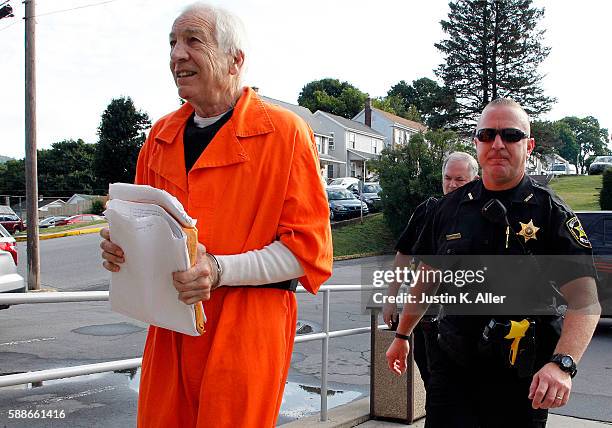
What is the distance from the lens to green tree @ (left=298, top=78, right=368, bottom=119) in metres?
88.5

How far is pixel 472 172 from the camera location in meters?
5.53

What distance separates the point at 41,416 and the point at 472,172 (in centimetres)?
411

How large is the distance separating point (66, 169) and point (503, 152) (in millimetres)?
80899

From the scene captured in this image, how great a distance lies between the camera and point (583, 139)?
5625 inches

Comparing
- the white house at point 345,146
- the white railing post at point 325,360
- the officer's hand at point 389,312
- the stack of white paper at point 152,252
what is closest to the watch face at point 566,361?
the stack of white paper at point 152,252

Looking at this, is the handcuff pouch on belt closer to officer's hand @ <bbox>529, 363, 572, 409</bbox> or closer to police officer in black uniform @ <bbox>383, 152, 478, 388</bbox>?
officer's hand @ <bbox>529, 363, 572, 409</bbox>

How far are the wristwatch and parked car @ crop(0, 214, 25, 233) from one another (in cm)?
4390

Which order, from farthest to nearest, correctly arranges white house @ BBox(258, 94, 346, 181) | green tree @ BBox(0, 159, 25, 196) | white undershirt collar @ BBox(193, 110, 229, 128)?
green tree @ BBox(0, 159, 25, 196) → white house @ BBox(258, 94, 346, 181) → white undershirt collar @ BBox(193, 110, 229, 128)

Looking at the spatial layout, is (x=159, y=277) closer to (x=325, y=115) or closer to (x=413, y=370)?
(x=413, y=370)

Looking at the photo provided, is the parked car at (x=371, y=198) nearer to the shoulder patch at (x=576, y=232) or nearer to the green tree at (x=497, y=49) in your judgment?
the green tree at (x=497, y=49)

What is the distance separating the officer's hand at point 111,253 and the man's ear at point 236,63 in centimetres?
62

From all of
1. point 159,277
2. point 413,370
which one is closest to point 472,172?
point 413,370

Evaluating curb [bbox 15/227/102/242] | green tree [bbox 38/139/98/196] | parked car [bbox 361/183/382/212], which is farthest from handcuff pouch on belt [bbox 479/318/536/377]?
green tree [bbox 38/139/98/196]

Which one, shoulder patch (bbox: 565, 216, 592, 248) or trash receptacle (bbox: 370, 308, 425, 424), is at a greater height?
shoulder patch (bbox: 565, 216, 592, 248)
